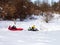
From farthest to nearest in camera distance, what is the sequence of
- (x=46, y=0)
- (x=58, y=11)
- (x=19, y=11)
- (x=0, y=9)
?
(x=46, y=0) < (x=58, y=11) < (x=19, y=11) < (x=0, y=9)

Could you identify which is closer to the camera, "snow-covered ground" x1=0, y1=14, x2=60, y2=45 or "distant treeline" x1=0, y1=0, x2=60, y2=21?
"snow-covered ground" x1=0, y1=14, x2=60, y2=45

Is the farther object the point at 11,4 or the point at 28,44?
the point at 11,4

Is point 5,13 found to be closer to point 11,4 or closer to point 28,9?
point 11,4

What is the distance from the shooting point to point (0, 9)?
32969 mm

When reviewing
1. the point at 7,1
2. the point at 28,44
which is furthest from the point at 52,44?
the point at 7,1

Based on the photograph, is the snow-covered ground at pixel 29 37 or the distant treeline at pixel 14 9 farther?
the distant treeline at pixel 14 9

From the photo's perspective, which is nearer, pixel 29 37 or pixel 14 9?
pixel 29 37

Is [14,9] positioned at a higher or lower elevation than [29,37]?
higher

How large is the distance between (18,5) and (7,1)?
4.41 metres

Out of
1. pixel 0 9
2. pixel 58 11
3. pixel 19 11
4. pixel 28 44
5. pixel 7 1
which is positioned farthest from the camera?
pixel 58 11

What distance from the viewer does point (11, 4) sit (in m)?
36.0

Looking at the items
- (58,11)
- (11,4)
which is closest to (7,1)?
(11,4)

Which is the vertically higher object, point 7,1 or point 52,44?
point 7,1

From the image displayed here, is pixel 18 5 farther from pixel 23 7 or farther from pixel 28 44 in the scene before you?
pixel 28 44
